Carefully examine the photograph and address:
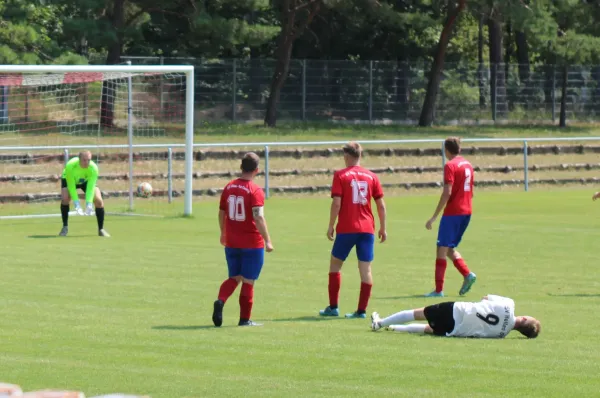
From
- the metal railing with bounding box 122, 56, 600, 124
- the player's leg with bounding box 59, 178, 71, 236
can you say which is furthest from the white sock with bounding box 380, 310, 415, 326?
the metal railing with bounding box 122, 56, 600, 124

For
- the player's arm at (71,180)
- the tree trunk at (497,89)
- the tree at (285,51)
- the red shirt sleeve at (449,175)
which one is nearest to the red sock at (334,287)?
the red shirt sleeve at (449,175)

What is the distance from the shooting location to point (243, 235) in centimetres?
1195

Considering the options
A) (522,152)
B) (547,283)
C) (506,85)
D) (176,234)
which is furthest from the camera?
(506,85)

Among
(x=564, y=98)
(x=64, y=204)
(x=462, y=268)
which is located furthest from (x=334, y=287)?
(x=564, y=98)

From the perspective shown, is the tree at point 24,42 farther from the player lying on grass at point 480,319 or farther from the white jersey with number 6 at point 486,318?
the white jersey with number 6 at point 486,318

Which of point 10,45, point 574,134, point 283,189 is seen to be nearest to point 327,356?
point 283,189

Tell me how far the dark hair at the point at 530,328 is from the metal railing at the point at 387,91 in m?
31.5

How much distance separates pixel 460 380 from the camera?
30.1 ft

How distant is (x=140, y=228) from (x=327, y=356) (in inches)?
554

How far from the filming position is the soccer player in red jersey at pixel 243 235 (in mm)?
11891

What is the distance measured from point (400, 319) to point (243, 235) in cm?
174

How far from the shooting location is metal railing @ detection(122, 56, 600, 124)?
43.7 m

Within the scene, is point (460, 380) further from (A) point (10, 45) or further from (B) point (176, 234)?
(A) point (10, 45)

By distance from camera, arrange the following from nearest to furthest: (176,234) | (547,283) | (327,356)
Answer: (327,356)
(547,283)
(176,234)
